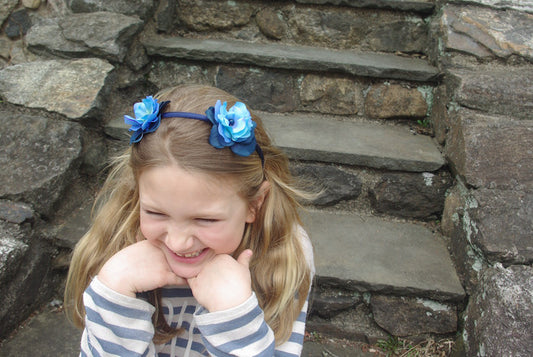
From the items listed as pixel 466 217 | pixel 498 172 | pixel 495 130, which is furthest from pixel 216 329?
pixel 495 130

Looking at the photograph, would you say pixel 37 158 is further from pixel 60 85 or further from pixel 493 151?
pixel 493 151

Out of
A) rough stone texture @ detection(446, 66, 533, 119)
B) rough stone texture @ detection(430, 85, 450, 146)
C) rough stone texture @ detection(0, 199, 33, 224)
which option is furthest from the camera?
rough stone texture @ detection(430, 85, 450, 146)

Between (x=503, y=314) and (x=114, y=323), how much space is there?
3.38 ft

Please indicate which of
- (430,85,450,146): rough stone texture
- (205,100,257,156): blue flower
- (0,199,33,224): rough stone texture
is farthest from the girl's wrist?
(430,85,450,146): rough stone texture

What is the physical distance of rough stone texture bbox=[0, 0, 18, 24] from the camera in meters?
2.09

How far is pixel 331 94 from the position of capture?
2.07 m

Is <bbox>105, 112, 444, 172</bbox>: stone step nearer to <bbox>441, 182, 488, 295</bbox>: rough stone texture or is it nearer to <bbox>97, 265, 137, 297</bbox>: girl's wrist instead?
<bbox>441, 182, 488, 295</bbox>: rough stone texture

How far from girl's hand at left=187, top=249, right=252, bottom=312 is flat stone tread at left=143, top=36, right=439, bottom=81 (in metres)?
1.24

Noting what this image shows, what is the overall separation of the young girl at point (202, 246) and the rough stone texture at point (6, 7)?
1.51 metres

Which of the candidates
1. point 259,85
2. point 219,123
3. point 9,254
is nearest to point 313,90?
point 259,85

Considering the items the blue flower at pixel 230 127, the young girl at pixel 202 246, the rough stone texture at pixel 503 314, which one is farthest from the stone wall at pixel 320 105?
the blue flower at pixel 230 127

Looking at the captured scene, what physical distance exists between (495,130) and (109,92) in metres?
1.51

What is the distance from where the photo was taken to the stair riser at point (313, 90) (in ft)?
6.65

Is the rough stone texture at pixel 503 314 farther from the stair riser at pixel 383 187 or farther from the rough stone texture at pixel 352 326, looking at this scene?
the stair riser at pixel 383 187
